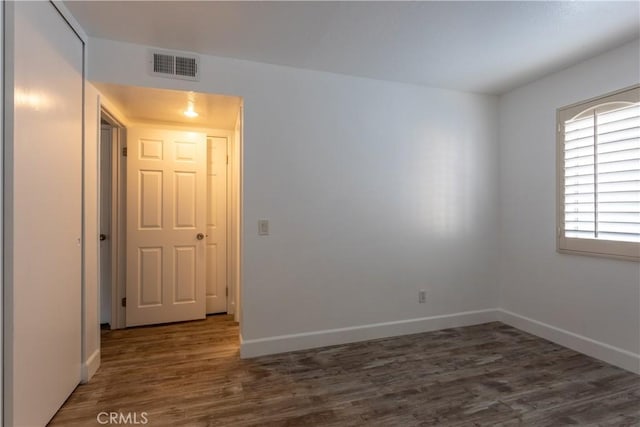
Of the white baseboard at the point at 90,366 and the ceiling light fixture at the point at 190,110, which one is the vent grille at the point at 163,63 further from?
the white baseboard at the point at 90,366

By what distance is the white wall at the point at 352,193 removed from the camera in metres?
2.64

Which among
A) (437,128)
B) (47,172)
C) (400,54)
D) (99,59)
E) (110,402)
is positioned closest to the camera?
(47,172)

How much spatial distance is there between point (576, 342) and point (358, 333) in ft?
6.21

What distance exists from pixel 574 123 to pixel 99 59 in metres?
3.91

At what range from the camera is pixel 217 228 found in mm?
3711

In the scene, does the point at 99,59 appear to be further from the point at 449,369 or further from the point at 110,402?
the point at 449,369

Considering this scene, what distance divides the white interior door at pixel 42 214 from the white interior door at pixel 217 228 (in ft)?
5.22

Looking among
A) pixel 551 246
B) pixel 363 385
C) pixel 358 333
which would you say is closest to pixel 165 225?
pixel 358 333

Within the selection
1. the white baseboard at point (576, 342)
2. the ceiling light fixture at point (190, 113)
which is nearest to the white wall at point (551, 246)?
the white baseboard at point (576, 342)

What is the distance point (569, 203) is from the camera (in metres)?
2.78

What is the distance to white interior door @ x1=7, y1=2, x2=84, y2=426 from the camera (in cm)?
144

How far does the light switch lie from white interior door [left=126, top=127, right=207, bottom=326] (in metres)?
1.17

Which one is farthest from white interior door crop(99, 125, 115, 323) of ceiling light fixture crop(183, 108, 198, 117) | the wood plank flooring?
ceiling light fixture crop(183, 108, 198, 117)

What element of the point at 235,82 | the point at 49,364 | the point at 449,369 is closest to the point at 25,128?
the point at 49,364
